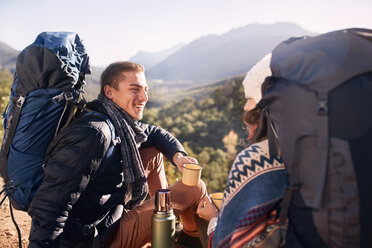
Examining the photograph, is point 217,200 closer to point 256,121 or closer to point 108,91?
point 256,121

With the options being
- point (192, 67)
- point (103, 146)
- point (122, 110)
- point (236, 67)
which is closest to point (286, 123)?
point (103, 146)

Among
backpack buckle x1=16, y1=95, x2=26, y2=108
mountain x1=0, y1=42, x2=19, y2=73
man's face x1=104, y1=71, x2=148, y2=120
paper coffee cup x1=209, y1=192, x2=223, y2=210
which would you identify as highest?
backpack buckle x1=16, y1=95, x2=26, y2=108

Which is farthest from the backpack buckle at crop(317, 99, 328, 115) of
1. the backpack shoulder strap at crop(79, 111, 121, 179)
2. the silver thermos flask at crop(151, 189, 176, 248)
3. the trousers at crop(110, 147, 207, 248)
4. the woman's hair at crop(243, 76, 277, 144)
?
the trousers at crop(110, 147, 207, 248)

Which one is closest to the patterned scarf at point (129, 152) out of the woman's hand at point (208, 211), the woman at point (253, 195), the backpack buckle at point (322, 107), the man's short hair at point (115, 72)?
the man's short hair at point (115, 72)

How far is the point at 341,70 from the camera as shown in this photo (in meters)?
1.18

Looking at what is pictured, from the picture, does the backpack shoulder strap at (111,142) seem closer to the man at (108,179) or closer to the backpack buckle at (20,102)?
the man at (108,179)

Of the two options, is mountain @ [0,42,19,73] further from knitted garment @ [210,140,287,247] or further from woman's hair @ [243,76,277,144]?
knitted garment @ [210,140,287,247]

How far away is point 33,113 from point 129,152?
0.67m

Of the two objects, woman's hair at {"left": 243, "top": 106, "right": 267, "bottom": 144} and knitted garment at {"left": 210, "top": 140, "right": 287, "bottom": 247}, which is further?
woman's hair at {"left": 243, "top": 106, "right": 267, "bottom": 144}

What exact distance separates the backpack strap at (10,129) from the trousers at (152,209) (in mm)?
841

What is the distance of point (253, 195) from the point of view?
1364 millimetres

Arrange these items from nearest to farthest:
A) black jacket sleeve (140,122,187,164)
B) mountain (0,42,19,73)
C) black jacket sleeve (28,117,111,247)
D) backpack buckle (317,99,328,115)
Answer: backpack buckle (317,99,328,115)
black jacket sleeve (28,117,111,247)
black jacket sleeve (140,122,187,164)
mountain (0,42,19,73)

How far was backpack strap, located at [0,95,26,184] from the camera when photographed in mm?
1842

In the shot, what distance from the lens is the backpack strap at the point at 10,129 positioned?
6.04 ft
